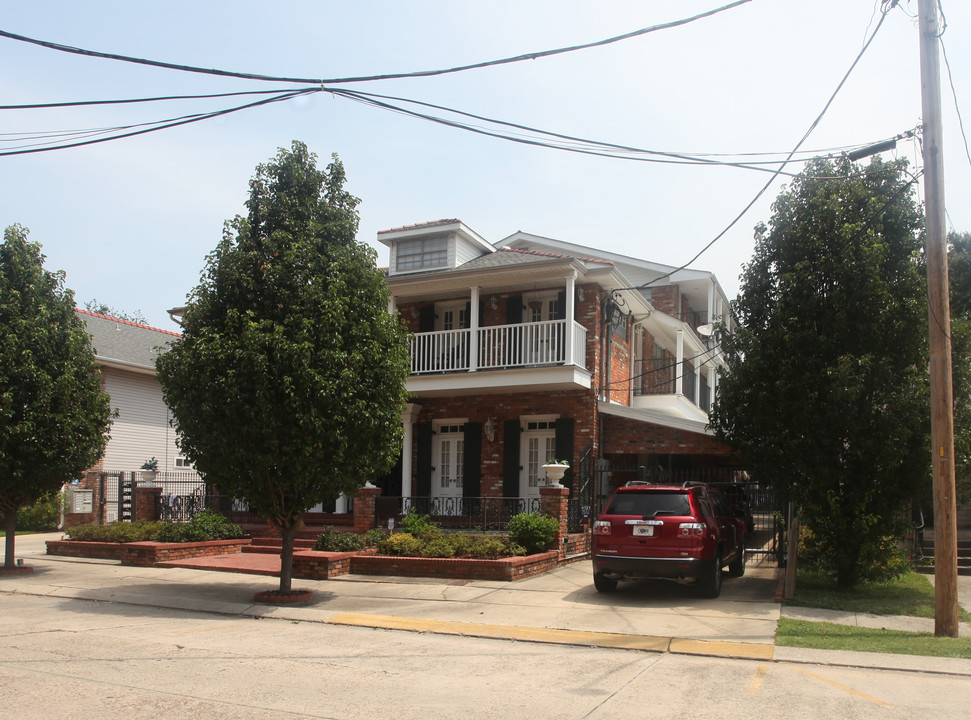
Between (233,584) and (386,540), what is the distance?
8.88ft

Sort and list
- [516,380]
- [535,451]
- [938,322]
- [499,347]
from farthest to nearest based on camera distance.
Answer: [535,451] → [499,347] → [516,380] → [938,322]

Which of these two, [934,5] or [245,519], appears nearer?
[934,5]

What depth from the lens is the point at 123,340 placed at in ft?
86.6

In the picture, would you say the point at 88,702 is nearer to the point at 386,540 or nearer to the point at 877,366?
the point at 386,540

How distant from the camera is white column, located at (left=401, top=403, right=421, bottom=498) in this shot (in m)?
19.4

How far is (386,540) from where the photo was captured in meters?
14.6

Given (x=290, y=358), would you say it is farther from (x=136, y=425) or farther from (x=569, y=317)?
(x=136, y=425)

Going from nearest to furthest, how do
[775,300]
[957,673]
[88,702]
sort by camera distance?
[88,702], [957,673], [775,300]

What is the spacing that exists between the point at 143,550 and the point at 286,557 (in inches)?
200

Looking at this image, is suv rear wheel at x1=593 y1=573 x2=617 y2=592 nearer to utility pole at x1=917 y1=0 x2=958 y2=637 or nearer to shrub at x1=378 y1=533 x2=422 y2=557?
shrub at x1=378 y1=533 x2=422 y2=557

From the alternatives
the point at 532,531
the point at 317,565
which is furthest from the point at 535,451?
the point at 317,565

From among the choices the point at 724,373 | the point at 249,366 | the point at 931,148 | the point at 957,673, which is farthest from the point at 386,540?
the point at 931,148

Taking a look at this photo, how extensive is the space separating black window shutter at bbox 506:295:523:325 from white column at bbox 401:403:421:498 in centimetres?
320

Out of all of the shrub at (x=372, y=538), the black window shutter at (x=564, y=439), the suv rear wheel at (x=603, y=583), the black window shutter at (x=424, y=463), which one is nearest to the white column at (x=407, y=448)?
the black window shutter at (x=424, y=463)
